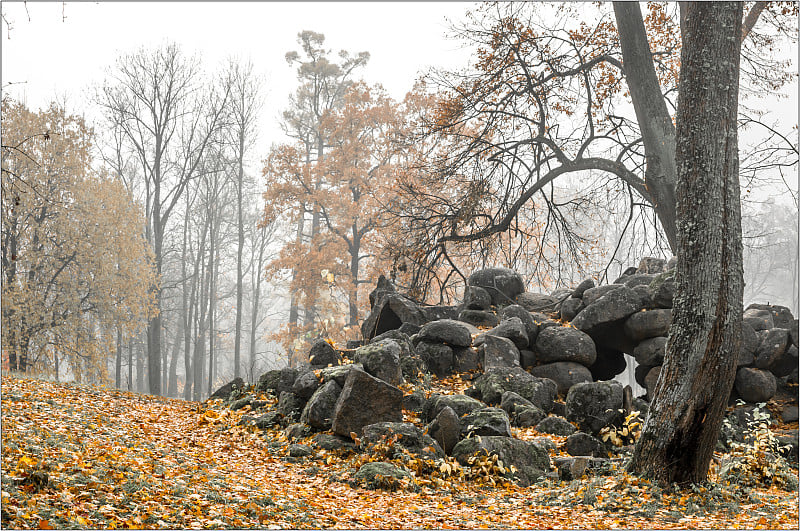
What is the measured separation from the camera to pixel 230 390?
9812 mm

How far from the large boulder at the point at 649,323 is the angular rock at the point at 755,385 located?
4.06ft

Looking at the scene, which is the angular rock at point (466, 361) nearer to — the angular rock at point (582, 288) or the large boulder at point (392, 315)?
the large boulder at point (392, 315)

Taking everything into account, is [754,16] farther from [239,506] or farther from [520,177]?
[239,506]

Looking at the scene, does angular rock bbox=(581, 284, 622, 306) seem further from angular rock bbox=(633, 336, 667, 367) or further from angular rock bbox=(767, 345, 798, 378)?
angular rock bbox=(767, 345, 798, 378)

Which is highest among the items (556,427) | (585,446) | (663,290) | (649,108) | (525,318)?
(649,108)

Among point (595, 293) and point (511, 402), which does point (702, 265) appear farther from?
point (595, 293)

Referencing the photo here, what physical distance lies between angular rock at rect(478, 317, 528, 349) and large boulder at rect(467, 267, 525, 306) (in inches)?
75.5

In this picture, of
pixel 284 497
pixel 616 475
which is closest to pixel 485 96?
pixel 616 475

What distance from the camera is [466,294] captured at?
38.7 feet

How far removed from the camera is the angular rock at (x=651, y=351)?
920 cm

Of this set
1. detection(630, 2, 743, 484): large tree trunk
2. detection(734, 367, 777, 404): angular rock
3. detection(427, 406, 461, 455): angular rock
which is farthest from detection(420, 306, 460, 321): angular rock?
detection(630, 2, 743, 484): large tree trunk

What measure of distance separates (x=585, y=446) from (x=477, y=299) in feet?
15.1

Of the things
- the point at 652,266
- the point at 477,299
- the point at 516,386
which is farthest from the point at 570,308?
the point at 516,386

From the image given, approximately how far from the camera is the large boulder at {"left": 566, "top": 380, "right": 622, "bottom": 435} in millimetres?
7688
